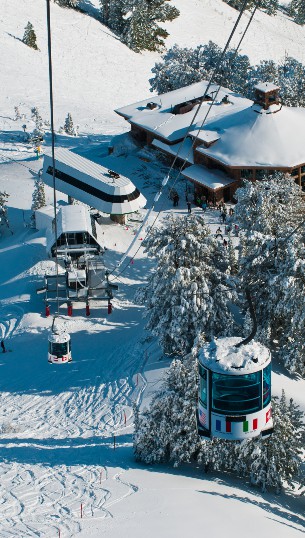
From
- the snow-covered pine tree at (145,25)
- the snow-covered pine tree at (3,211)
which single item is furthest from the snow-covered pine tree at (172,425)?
the snow-covered pine tree at (145,25)

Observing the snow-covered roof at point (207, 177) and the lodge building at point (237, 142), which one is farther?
the lodge building at point (237, 142)

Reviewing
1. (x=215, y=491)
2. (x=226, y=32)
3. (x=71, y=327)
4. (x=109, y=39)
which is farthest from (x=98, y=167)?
(x=226, y=32)

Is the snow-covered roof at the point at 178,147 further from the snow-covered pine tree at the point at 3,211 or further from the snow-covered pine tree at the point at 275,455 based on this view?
the snow-covered pine tree at the point at 275,455

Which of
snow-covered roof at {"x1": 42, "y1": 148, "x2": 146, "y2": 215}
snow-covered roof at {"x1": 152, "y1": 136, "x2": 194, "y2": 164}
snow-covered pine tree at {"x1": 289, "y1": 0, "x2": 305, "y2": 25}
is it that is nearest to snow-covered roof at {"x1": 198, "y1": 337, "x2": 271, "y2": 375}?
snow-covered roof at {"x1": 42, "y1": 148, "x2": 146, "y2": 215}

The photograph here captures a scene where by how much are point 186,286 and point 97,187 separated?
44.4ft

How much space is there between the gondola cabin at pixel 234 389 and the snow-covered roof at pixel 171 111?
3607 centimetres

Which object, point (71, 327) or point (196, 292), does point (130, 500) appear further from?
point (71, 327)

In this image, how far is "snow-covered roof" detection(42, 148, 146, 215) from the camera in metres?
48.1

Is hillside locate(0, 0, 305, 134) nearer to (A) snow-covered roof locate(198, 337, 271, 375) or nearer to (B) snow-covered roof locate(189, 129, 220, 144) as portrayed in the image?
(B) snow-covered roof locate(189, 129, 220, 144)

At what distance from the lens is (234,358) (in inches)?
903

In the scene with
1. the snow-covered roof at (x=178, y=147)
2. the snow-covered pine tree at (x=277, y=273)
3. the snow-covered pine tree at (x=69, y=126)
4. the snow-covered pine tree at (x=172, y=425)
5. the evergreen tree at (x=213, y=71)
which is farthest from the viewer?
the snow-covered pine tree at (x=69, y=126)

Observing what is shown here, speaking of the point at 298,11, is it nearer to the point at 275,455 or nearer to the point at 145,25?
the point at 145,25

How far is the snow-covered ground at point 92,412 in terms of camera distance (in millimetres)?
27297

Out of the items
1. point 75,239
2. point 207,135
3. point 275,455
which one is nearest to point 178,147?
point 207,135
